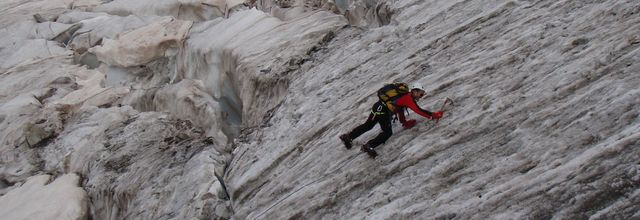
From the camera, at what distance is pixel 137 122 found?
2045cm

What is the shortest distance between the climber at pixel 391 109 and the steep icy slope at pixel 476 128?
0.31 metres

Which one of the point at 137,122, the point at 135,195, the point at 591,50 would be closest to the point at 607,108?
the point at 591,50

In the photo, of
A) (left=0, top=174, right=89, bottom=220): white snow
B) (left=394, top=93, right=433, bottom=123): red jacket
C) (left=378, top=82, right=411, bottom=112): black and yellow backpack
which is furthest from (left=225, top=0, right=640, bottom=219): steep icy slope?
(left=0, top=174, right=89, bottom=220): white snow

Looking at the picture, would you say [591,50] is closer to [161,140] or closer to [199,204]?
[199,204]

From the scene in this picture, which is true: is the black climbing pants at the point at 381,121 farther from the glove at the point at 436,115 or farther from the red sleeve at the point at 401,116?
the glove at the point at 436,115

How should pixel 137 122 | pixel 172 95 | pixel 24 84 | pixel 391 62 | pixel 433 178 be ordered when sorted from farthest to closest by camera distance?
pixel 24 84
pixel 172 95
pixel 137 122
pixel 391 62
pixel 433 178

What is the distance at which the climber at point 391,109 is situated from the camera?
11.3 meters

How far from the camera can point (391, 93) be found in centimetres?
1153

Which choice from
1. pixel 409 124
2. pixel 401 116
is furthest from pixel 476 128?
pixel 401 116

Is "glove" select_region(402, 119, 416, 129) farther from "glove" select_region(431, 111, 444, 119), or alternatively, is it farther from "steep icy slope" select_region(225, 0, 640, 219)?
"glove" select_region(431, 111, 444, 119)

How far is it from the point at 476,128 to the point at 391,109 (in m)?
1.77

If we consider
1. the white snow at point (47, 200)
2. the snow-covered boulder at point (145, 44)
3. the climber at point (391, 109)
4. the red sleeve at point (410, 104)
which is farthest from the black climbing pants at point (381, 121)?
the snow-covered boulder at point (145, 44)

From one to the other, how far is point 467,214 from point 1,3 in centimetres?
4316

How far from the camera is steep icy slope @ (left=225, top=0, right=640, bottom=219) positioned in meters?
8.92
